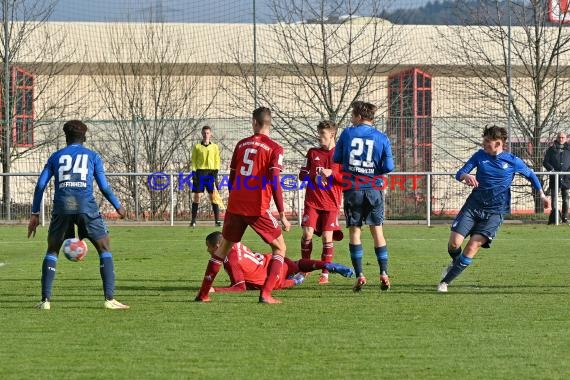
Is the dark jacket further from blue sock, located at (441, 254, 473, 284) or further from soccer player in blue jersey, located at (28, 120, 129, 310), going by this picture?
soccer player in blue jersey, located at (28, 120, 129, 310)

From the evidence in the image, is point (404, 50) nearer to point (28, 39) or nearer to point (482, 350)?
point (28, 39)

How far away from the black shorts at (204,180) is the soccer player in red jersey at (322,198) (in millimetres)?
10471

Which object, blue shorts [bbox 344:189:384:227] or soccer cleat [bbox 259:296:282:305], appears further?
blue shorts [bbox 344:189:384:227]

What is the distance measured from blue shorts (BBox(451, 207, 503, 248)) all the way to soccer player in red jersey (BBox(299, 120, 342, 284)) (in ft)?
5.81

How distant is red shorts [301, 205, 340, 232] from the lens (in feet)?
41.3

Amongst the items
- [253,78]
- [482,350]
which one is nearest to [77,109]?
[253,78]

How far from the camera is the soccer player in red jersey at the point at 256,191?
32.4ft

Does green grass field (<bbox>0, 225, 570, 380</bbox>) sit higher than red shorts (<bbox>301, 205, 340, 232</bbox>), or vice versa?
red shorts (<bbox>301, 205, 340, 232</bbox>)

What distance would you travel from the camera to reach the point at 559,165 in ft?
80.5

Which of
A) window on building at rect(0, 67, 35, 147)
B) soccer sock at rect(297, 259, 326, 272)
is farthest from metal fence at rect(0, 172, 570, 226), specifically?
soccer sock at rect(297, 259, 326, 272)

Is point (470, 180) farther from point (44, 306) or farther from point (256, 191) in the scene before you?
point (44, 306)

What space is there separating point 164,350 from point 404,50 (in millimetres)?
22624

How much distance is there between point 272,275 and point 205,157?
1290 centimetres

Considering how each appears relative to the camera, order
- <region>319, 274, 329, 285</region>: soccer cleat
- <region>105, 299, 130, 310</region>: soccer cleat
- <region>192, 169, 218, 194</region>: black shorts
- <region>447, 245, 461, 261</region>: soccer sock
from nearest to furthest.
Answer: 1. <region>105, 299, 130, 310</region>: soccer cleat
2. <region>447, 245, 461, 261</region>: soccer sock
3. <region>319, 274, 329, 285</region>: soccer cleat
4. <region>192, 169, 218, 194</region>: black shorts
